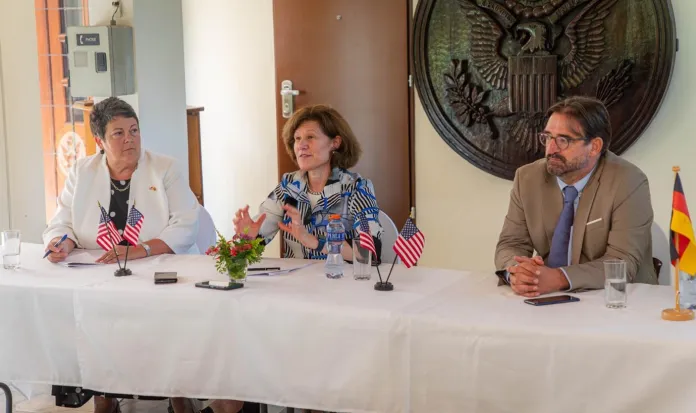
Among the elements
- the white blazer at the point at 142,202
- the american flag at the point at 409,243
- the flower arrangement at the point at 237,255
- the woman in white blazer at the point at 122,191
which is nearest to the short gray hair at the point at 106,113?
the woman in white blazer at the point at 122,191

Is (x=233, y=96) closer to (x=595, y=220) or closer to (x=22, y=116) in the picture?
(x=22, y=116)

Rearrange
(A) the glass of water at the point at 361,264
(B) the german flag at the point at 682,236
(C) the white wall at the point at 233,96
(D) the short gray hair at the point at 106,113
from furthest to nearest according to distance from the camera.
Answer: (C) the white wall at the point at 233,96
(D) the short gray hair at the point at 106,113
(A) the glass of water at the point at 361,264
(B) the german flag at the point at 682,236

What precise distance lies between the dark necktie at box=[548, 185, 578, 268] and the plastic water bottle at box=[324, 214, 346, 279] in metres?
0.73

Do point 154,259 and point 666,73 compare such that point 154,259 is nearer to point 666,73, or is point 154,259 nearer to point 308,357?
point 308,357

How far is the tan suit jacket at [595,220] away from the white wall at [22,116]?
11.8 ft

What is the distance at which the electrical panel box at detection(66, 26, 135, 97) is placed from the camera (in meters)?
4.86

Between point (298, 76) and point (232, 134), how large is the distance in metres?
1.39

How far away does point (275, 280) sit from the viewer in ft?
9.68

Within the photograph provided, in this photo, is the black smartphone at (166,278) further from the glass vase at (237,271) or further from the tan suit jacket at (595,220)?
the tan suit jacket at (595,220)

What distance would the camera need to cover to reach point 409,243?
111 inches

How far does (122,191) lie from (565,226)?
185cm

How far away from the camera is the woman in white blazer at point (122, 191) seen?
3.66 metres

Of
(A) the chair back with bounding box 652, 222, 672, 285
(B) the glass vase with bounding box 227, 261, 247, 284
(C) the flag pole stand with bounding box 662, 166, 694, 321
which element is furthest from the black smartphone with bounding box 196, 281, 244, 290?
(A) the chair back with bounding box 652, 222, 672, 285

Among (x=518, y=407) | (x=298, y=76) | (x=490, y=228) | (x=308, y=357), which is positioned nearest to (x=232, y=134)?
(x=298, y=76)
